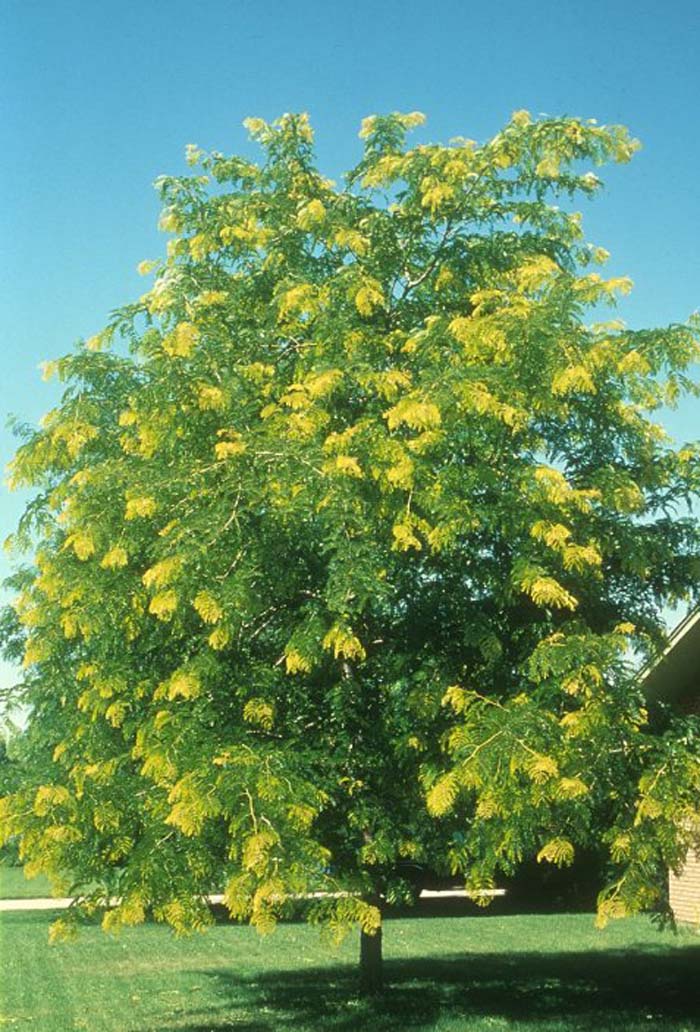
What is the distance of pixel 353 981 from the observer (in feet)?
51.3

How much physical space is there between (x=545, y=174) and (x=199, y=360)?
446 cm

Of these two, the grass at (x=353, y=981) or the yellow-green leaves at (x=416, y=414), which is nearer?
the yellow-green leaves at (x=416, y=414)

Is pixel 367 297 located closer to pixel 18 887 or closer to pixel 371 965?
pixel 371 965

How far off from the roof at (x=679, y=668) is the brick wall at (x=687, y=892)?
5107 millimetres

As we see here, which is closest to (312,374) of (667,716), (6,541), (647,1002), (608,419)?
(608,419)

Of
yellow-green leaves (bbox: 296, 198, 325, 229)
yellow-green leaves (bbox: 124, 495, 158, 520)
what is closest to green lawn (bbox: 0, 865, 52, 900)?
yellow-green leaves (bbox: 124, 495, 158, 520)

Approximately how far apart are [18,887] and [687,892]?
1218 inches

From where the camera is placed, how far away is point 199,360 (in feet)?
32.9

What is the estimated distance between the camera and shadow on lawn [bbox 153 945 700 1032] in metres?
11.7

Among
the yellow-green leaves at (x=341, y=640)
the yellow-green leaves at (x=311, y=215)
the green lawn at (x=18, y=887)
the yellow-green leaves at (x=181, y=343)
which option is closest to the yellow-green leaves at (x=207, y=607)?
the yellow-green leaves at (x=341, y=640)

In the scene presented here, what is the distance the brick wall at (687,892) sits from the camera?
18.0 m

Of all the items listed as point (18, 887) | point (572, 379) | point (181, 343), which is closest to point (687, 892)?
point (572, 379)

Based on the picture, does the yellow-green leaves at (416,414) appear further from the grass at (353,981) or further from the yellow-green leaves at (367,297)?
the grass at (353,981)

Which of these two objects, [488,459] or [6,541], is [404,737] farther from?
[6,541]
